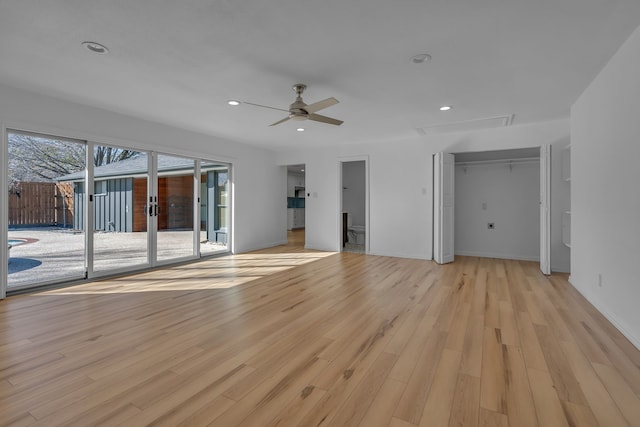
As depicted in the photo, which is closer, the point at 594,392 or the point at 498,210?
the point at 594,392

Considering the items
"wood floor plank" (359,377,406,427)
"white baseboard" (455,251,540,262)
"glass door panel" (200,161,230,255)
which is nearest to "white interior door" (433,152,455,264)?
"white baseboard" (455,251,540,262)

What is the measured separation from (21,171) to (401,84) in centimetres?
474

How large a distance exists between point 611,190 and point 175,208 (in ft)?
19.7

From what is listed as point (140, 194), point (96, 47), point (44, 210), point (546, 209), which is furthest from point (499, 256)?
point (44, 210)

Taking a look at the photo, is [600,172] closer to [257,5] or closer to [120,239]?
[257,5]

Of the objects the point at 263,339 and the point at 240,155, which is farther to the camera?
the point at 240,155

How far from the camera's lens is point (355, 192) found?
9.57m

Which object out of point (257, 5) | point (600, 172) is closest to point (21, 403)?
point (257, 5)

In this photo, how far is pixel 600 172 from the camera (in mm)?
3062

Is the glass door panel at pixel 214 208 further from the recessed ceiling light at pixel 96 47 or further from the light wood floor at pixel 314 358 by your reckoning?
the recessed ceiling light at pixel 96 47

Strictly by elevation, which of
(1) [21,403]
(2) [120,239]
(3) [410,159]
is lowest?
(1) [21,403]

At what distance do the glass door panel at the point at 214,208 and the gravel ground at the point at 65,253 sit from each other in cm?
88

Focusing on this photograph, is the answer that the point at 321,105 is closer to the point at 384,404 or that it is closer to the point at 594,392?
the point at 384,404

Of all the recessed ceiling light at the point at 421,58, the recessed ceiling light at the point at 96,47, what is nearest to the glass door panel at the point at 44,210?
the recessed ceiling light at the point at 96,47
